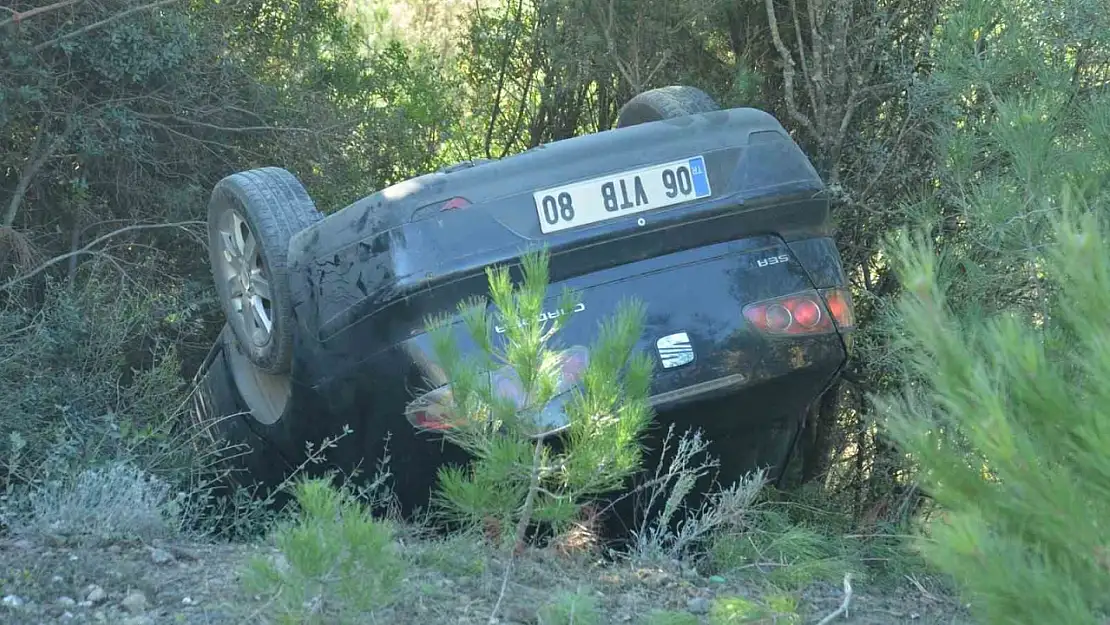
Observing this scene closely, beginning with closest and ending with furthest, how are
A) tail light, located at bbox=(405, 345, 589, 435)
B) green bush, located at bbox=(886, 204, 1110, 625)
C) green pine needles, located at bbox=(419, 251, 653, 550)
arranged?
green bush, located at bbox=(886, 204, 1110, 625), green pine needles, located at bbox=(419, 251, 653, 550), tail light, located at bbox=(405, 345, 589, 435)

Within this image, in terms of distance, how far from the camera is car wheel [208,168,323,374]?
4422mm

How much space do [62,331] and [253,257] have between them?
75.1 inches

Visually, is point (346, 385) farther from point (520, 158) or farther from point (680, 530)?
point (680, 530)

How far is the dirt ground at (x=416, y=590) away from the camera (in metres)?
3.33

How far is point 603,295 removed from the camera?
410 centimetres

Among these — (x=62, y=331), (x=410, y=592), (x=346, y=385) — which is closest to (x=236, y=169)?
(x=62, y=331)

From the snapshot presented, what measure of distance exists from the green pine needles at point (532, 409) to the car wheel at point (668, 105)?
1.92 m

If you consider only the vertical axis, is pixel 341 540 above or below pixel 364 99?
below

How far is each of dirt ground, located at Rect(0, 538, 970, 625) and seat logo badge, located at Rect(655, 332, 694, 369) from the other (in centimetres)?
66

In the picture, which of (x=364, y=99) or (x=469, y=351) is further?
(x=364, y=99)

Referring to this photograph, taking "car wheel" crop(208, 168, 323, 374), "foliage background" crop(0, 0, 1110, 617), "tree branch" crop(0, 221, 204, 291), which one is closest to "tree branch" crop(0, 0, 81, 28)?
"foliage background" crop(0, 0, 1110, 617)

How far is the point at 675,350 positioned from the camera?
4.03 m

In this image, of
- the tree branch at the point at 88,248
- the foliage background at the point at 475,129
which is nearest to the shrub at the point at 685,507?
the foliage background at the point at 475,129

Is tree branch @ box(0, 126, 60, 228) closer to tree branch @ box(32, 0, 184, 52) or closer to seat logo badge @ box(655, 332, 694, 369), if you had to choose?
tree branch @ box(32, 0, 184, 52)
